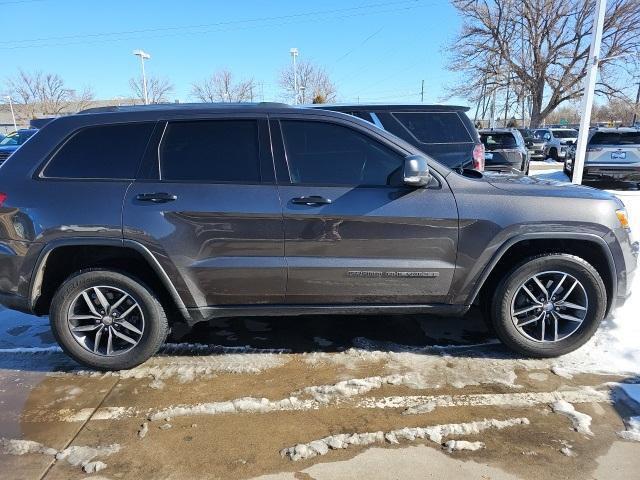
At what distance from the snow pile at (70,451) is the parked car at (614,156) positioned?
1337 centimetres

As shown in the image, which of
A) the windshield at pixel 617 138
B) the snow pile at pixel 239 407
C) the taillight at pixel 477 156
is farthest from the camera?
the windshield at pixel 617 138

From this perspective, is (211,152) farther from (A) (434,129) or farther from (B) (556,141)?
(B) (556,141)

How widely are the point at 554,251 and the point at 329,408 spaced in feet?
6.56

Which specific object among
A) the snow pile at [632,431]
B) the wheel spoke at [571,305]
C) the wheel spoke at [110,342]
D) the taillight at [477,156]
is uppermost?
the taillight at [477,156]

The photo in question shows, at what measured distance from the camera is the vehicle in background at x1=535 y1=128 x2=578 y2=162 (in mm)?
Answer: 23172

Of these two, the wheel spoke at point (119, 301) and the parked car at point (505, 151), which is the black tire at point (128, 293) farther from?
the parked car at point (505, 151)

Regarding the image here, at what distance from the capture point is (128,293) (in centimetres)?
339

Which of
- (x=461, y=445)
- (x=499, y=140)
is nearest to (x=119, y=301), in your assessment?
(x=461, y=445)

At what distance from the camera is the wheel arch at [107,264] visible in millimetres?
3223

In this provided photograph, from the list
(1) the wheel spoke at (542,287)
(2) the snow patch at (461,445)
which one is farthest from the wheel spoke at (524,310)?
(2) the snow patch at (461,445)

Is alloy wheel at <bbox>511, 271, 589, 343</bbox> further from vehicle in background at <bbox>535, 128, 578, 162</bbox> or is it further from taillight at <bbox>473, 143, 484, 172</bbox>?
vehicle in background at <bbox>535, 128, 578, 162</bbox>

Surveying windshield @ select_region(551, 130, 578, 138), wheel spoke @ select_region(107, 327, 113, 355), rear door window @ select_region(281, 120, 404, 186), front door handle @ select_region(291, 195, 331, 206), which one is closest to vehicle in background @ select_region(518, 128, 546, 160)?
windshield @ select_region(551, 130, 578, 138)

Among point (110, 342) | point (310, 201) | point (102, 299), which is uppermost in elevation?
point (310, 201)

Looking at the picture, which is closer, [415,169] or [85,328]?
[415,169]
